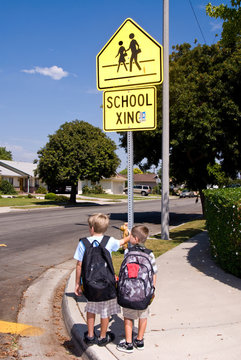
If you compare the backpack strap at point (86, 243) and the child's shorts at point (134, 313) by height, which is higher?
the backpack strap at point (86, 243)

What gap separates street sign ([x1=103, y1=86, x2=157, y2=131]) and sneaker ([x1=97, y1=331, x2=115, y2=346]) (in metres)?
2.60

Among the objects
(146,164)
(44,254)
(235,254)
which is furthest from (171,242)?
(146,164)

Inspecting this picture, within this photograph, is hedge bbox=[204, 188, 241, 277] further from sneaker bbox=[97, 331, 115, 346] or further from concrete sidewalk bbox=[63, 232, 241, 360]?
sneaker bbox=[97, 331, 115, 346]

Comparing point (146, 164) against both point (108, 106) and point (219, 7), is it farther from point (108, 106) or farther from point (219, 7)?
point (108, 106)

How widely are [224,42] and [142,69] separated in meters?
5.77

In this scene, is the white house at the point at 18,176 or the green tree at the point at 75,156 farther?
the white house at the point at 18,176

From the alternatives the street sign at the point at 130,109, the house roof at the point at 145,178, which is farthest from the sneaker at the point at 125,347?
the house roof at the point at 145,178

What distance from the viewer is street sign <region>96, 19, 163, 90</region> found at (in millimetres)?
4961

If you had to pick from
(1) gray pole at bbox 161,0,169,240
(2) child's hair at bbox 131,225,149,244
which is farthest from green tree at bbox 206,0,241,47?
(2) child's hair at bbox 131,225,149,244

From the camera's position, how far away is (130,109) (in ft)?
16.6

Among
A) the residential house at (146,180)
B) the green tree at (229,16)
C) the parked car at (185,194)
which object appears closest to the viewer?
the green tree at (229,16)

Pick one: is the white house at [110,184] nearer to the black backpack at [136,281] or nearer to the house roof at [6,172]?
the house roof at [6,172]

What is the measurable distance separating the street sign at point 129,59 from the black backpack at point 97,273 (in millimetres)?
2515

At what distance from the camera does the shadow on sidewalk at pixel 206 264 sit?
6.19 m
